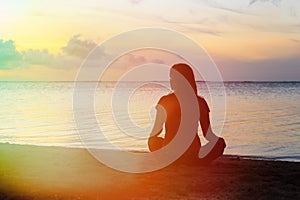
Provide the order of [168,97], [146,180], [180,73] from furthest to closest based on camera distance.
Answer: [168,97] → [180,73] → [146,180]

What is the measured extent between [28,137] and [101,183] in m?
15.3

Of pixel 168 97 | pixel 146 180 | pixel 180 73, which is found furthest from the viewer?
pixel 168 97

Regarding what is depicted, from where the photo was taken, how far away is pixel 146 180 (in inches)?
330

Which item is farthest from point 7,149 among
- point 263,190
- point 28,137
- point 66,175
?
point 28,137

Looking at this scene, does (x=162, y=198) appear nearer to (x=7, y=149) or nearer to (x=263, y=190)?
(x=263, y=190)

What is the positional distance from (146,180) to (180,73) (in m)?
1.94

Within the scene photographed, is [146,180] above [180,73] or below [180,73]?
below

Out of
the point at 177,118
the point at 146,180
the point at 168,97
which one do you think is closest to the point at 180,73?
the point at 168,97

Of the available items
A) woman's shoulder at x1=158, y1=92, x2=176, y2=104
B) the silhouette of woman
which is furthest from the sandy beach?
woman's shoulder at x1=158, y1=92, x2=176, y2=104

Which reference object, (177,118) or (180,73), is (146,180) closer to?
(177,118)

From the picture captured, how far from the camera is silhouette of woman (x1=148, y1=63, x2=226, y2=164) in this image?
29.5ft

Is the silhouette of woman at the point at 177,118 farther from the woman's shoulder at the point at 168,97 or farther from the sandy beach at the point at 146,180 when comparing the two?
the sandy beach at the point at 146,180

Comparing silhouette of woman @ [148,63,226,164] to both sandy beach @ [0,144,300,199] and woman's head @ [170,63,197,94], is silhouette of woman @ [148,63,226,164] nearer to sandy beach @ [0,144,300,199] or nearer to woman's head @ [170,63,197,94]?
woman's head @ [170,63,197,94]

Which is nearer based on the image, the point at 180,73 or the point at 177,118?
the point at 180,73
